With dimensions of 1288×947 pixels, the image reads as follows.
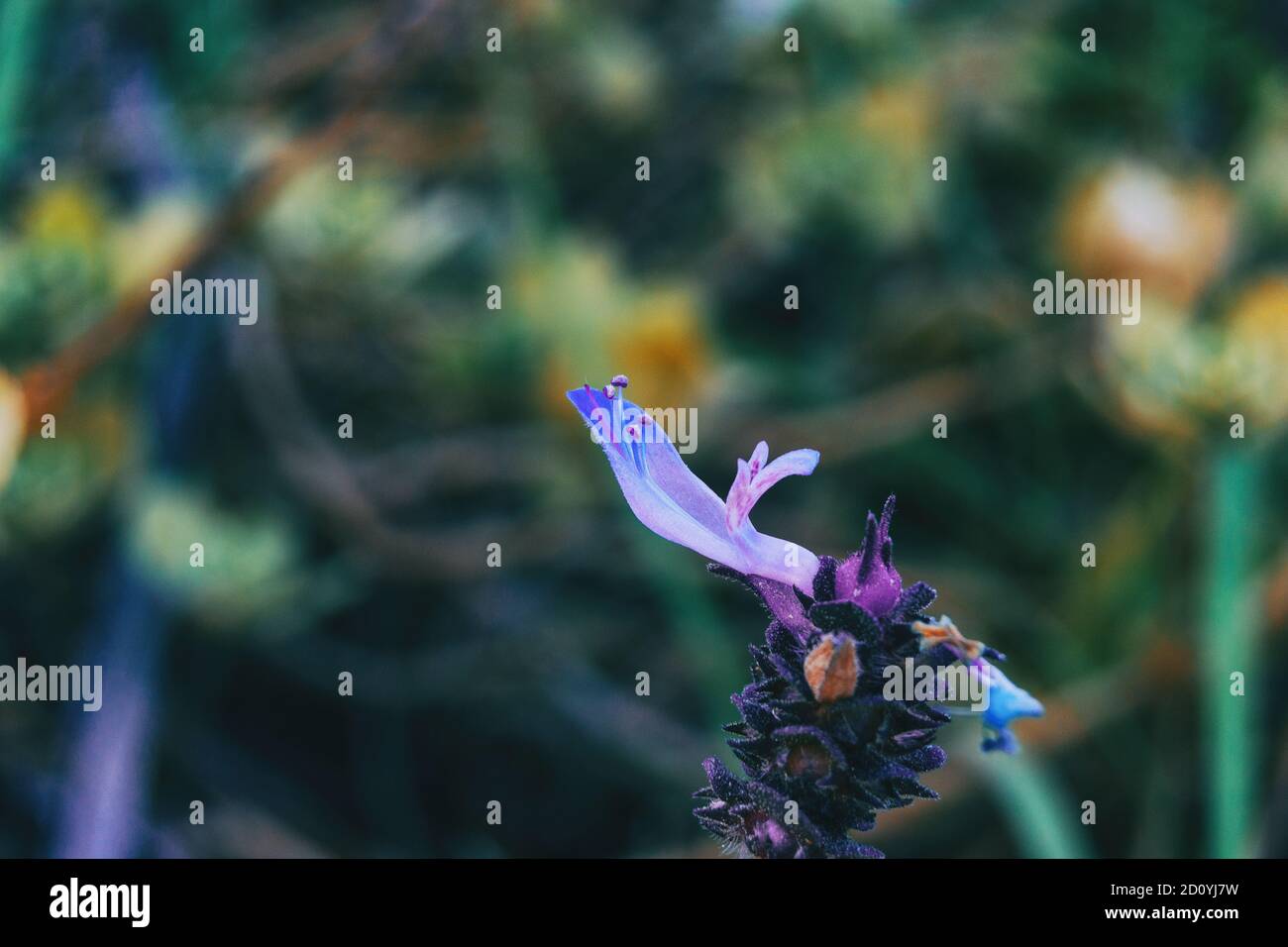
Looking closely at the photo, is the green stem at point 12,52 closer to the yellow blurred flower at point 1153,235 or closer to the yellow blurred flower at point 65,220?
A: the yellow blurred flower at point 65,220

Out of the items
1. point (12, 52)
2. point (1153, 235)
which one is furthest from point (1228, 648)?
point (12, 52)

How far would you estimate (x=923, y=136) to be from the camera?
3.80 feet

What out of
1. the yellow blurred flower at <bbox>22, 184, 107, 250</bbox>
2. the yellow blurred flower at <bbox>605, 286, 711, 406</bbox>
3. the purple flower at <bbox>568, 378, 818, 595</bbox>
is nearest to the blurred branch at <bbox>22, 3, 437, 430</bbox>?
the yellow blurred flower at <bbox>22, 184, 107, 250</bbox>

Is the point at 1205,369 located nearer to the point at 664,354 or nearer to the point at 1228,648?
the point at 1228,648

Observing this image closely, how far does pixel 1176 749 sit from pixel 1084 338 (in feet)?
1.31

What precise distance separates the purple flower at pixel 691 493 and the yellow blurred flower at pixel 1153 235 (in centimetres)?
76

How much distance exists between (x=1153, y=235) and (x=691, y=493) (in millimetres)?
794

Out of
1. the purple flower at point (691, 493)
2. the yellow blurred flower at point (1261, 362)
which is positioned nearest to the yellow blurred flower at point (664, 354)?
the yellow blurred flower at point (1261, 362)

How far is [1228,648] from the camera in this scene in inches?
33.2

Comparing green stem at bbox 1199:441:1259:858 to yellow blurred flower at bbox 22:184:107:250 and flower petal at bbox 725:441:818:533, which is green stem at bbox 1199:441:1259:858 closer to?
flower petal at bbox 725:441:818:533

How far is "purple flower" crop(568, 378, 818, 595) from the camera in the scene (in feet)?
1.41
